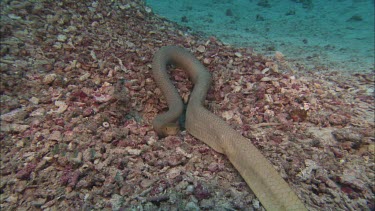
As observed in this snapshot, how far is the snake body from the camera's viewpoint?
2.02m

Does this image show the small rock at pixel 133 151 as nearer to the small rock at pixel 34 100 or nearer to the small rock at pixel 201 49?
the small rock at pixel 34 100

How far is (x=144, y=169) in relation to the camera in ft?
7.39

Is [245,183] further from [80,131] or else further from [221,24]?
[221,24]

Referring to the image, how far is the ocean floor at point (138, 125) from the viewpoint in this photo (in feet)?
6.71

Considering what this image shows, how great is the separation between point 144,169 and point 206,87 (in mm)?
1695

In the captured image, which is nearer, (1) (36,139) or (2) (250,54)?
(1) (36,139)

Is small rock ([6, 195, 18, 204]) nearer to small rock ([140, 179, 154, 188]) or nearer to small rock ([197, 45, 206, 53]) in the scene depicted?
small rock ([140, 179, 154, 188])

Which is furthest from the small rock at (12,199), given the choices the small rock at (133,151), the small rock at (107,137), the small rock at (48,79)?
the small rock at (48,79)

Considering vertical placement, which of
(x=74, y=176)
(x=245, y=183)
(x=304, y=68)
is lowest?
(x=74, y=176)

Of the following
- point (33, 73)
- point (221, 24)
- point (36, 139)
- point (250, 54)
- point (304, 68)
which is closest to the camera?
point (36, 139)

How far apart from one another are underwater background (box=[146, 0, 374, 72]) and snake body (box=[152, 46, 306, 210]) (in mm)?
3129

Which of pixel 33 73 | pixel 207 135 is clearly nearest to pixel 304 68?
pixel 207 135

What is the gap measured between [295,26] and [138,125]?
986 cm

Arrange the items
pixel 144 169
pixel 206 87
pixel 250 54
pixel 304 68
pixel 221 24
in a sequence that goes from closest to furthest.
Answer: pixel 144 169
pixel 206 87
pixel 250 54
pixel 304 68
pixel 221 24
